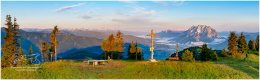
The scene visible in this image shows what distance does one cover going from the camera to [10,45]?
9194 centimetres

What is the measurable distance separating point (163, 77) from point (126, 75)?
179 inches

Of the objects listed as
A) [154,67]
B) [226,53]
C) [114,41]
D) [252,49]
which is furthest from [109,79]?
[252,49]

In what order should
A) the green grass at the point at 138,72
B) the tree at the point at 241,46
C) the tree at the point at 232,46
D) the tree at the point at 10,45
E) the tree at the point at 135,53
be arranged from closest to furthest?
the green grass at the point at 138,72, the tree at the point at 10,45, the tree at the point at 135,53, the tree at the point at 232,46, the tree at the point at 241,46

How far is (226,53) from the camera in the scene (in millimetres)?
105250

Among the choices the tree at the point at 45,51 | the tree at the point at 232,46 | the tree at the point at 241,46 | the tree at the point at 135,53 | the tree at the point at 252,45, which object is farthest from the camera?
the tree at the point at 252,45

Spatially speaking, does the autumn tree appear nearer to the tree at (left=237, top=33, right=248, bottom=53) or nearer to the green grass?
the green grass

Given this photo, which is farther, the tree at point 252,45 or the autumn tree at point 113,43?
the tree at point 252,45

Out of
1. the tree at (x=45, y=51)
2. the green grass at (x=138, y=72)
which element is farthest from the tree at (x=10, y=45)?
the green grass at (x=138, y=72)

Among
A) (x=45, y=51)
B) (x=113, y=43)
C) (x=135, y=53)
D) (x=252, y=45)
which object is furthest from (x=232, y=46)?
(x=45, y=51)

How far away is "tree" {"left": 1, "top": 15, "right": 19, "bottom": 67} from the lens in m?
88.3

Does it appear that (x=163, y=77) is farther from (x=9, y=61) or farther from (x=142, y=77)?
(x=9, y=61)

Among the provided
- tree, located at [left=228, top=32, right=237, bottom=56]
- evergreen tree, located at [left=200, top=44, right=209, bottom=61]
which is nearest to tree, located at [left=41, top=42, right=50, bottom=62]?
evergreen tree, located at [left=200, top=44, right=209, bottom=61]

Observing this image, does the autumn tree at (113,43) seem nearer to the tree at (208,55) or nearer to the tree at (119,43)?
the tree at (119,43)

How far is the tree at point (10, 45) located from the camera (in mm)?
88312
